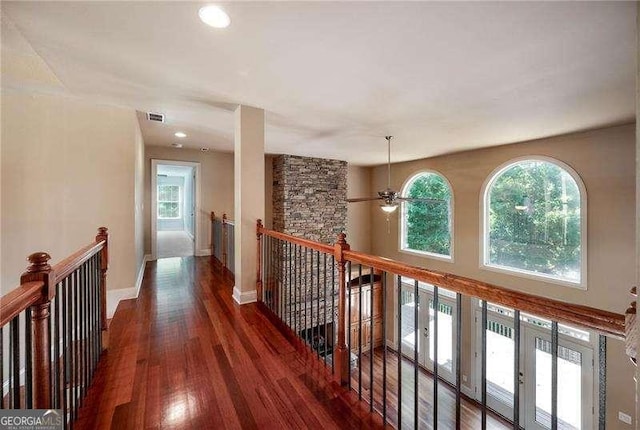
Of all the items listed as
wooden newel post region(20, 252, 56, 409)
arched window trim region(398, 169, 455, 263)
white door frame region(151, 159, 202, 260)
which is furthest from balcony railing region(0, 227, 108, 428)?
arched window trim region(398, 169, 455, 263)

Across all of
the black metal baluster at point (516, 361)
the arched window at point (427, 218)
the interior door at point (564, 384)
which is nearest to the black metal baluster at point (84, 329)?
the black metal baluster at point (516, 361)

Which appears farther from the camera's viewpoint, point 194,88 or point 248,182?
point 248,182

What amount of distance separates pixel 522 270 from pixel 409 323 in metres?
3.27

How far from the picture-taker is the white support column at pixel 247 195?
325 cm

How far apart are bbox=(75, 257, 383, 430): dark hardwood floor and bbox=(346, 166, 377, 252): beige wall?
5609 millimetres

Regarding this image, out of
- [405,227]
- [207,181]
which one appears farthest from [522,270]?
[207,181]

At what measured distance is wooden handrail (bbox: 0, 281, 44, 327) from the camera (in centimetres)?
83

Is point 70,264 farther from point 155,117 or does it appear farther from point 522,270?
point 522,270

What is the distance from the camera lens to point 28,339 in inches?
41.1

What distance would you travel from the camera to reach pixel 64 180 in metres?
3.22

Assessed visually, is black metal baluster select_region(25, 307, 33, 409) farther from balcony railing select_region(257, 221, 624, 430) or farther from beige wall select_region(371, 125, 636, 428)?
beige wall select_region(371, 125, 636, 428)

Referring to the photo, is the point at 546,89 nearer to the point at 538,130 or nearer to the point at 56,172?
the point at 538,130

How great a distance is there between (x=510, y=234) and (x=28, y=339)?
6.25m

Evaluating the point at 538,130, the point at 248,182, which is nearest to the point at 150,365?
the point at 248,182
